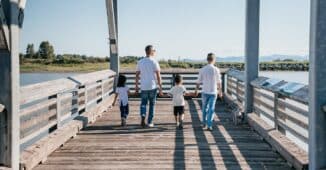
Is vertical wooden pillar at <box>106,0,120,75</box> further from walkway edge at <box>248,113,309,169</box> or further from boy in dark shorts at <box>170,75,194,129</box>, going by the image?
walkway edge at <box>248,113,309,169</box>

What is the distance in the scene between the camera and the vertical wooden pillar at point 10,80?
399 cm

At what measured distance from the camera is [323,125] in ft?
13.1

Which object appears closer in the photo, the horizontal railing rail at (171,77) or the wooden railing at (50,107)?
A: the wooden railing at (50,107)

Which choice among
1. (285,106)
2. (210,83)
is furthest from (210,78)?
(285,106)

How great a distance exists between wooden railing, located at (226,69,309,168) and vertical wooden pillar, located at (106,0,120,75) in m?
4.56

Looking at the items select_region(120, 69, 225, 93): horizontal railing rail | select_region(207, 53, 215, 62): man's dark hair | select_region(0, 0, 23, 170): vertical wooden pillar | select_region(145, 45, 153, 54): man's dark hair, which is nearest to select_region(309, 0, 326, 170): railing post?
select_region(0, 0, 23, 170): vertical wooden pillar

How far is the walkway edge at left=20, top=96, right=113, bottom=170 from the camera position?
4711 mm

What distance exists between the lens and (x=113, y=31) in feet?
38.2

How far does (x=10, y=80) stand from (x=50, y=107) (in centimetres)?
211

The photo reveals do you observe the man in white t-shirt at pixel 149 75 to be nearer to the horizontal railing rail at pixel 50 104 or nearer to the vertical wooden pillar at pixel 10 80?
the horizontal railing rail at pixel 50 104

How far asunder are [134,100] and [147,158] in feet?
23.9

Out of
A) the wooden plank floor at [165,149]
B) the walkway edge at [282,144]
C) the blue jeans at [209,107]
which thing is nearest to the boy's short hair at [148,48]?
the blue jeans at [209,107]

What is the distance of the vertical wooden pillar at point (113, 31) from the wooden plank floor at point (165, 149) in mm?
3668

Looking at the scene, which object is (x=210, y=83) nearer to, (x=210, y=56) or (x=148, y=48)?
(x=210, y=56)
